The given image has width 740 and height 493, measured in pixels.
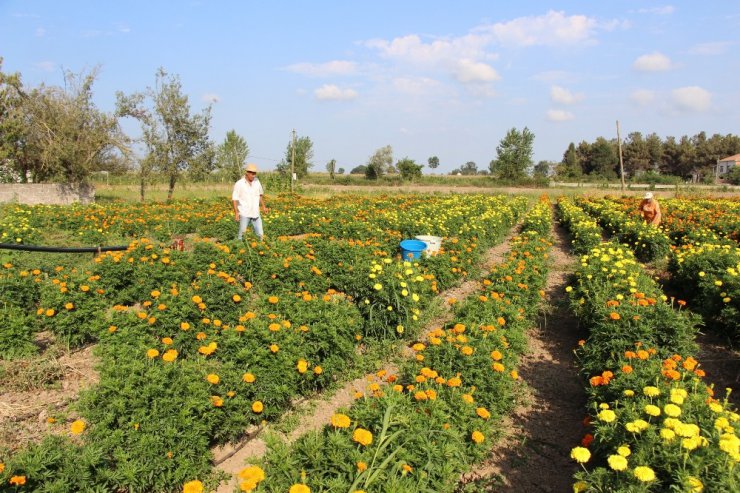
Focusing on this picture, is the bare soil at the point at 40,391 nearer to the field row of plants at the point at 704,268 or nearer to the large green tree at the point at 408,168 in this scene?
the field row of plants at the point at 704,268

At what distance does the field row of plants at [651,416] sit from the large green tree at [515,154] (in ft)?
139

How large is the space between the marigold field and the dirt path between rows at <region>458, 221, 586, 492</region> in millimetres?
138

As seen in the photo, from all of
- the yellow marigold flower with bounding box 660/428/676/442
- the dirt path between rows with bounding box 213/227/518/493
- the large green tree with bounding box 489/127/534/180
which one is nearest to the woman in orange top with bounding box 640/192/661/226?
the dirt path between rows with bounding box 213/227/518/493

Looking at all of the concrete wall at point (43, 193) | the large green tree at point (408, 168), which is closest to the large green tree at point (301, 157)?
the large green tree at point (408, 168)

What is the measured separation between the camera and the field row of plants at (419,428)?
2.12 metres

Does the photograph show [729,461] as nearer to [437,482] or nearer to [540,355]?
[437,482]

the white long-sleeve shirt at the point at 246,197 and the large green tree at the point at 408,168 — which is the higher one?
the large green tree at the point at 408,168

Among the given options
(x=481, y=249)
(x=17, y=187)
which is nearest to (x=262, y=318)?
(x=481, y=249)

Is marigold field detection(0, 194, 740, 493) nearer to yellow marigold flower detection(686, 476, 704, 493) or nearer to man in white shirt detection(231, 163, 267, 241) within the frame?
yellow marigold flower detection(686, 476, 704, 493)

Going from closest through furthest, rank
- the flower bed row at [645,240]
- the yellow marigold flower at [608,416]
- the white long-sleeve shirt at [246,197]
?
the yellow marigold flower at [608,416] → the white long-sleeve shirt at [246,197] → the flower bed row at [645,240]

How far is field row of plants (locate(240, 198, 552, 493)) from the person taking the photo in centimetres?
212

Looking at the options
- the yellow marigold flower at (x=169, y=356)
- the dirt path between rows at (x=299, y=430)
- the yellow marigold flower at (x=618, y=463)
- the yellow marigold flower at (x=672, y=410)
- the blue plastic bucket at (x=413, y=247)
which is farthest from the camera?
the blue plastic bucket at (x=413, y=247)

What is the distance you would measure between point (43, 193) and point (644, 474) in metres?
20.6

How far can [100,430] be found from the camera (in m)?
2.42
